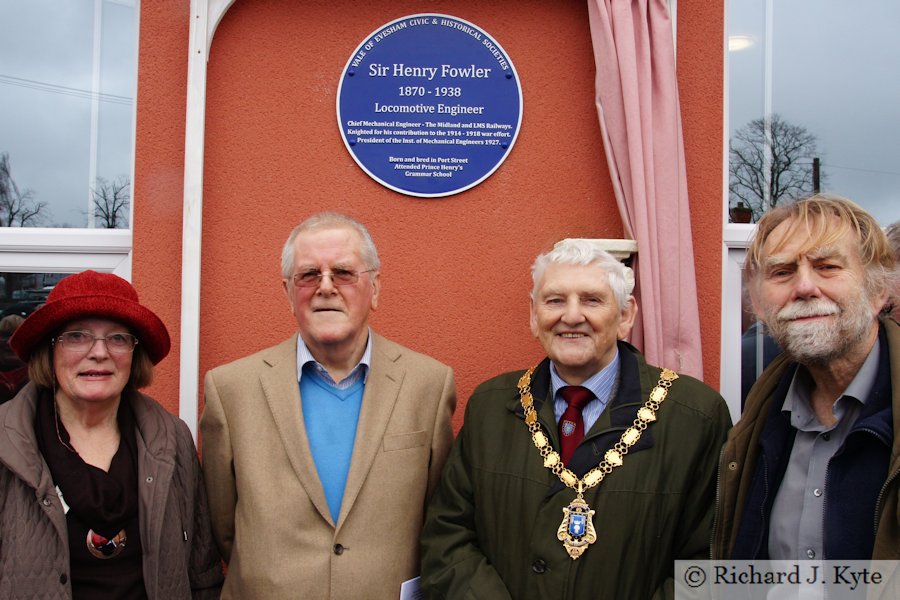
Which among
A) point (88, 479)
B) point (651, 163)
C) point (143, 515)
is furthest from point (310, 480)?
point (651, 163)

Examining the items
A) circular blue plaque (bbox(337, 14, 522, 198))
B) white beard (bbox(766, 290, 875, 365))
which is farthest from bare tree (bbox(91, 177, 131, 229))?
white beard (bbox(766, 290, 875, 365))

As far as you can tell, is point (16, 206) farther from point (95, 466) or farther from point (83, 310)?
point (95, 466)

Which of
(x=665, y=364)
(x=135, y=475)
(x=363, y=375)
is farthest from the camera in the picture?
(x=665, y=364)

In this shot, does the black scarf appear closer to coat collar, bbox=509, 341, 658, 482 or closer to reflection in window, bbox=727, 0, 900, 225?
coat collar, bbox=509, 341, 658, 482

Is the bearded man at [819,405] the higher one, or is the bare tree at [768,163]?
the bare tree at [768,163]

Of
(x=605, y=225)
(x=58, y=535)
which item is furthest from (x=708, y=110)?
(x=58, y=535)

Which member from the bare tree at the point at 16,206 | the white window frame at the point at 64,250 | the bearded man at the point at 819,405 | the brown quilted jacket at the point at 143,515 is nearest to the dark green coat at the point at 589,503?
the bearded man at the point at 819,405

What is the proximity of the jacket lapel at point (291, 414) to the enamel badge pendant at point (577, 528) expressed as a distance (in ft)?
2.32

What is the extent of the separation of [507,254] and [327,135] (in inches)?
36.3

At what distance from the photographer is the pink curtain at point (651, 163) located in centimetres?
291

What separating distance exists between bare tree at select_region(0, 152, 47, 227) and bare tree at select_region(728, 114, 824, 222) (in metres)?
3.10

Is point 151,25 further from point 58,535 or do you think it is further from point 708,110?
point 708,110

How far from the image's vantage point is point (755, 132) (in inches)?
131

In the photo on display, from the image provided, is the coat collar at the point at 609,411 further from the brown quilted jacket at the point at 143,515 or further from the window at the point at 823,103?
the window at the point at 823,103
